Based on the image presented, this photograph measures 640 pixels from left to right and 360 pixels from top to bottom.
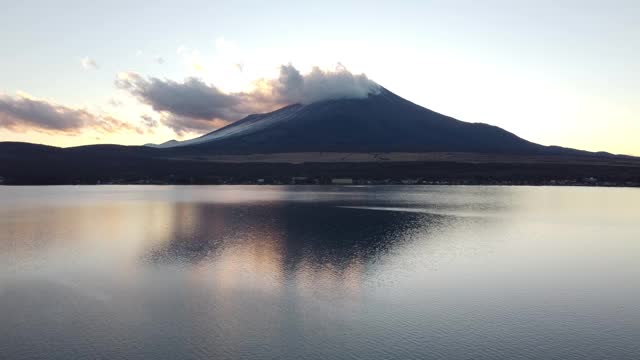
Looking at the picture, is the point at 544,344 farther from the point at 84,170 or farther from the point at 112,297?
the point at 84,170

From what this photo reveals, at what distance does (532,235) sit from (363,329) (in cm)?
3959

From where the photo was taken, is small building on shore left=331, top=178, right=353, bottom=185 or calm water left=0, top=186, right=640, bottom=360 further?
small building on shore left=331, top=178, right=353, bottom=185

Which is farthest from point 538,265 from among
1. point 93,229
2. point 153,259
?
point 93,229

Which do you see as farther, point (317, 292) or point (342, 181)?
point (342, 181)

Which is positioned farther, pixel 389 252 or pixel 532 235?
pixel 532 235

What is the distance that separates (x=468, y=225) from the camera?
62688mm

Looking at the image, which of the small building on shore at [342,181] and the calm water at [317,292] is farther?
the small building on shore at [342,181]

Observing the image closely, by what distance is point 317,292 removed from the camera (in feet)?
95.6

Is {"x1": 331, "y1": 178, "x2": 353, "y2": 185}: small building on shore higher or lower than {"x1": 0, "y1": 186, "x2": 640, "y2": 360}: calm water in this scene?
higher

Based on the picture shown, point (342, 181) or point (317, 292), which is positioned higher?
point (342, 181)

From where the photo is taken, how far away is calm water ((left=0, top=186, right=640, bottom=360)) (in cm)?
2070

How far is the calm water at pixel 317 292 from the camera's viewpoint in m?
20.7

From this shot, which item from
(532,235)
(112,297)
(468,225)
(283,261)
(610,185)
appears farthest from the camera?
(610,185)

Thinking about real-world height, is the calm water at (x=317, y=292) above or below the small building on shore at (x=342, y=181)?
below
